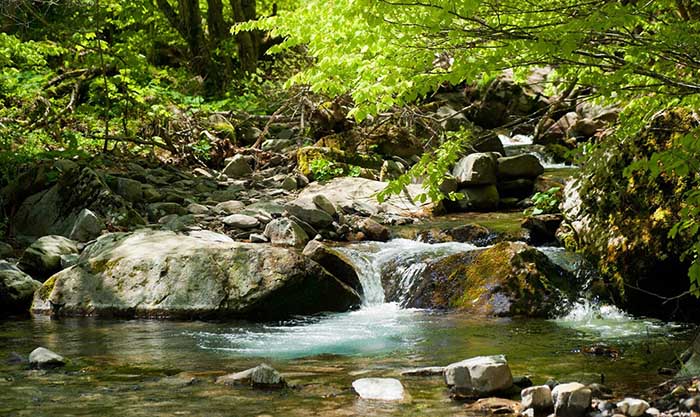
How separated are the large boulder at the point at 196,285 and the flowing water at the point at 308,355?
29 centimetres

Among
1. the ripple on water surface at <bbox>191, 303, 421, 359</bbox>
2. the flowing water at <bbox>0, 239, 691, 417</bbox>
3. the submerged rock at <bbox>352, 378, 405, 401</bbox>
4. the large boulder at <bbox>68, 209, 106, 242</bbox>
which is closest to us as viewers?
the flowing water at <bbox>0, 239, 691, 417</bbox>

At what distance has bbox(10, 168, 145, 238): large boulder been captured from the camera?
1175 centimetres

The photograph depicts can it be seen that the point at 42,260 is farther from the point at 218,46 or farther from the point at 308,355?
the point at 218,46

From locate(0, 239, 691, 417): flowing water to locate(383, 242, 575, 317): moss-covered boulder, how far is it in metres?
0.29

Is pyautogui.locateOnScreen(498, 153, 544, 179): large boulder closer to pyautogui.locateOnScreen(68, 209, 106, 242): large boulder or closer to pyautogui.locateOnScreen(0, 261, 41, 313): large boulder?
pyautogui.locateOnScreen(68, 209, 106, 242): large boulder

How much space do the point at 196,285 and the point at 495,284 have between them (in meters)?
3.54

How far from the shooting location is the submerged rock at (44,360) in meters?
5.86

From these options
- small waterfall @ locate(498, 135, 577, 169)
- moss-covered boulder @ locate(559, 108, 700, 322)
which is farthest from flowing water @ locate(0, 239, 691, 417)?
small waterfall @ locate(498, 135, 577, 169)

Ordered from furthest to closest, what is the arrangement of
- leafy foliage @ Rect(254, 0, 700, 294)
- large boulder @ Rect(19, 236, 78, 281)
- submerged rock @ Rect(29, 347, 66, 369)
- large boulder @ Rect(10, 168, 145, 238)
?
large boulder @ Rect(10, 168, 145, 238)
large boulder @ Rect(19, 236, 78, 281)
submerged rock @ Rect(29, 347, 66, 369)
leafy foliage @ Rect(254, 0, 700, 294)

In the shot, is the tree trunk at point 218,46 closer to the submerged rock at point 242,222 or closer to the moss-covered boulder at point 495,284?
the submerged rock at point 242,222

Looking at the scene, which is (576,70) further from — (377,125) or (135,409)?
(377,125)

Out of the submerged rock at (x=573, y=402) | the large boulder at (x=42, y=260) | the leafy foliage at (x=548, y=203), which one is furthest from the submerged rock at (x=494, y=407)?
the leafy foliage at (x=548, y=203)

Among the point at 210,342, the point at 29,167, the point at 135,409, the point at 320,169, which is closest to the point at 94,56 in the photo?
A: the point at 29,167

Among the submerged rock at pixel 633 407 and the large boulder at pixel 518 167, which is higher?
the large boulder at pixel 518 167
